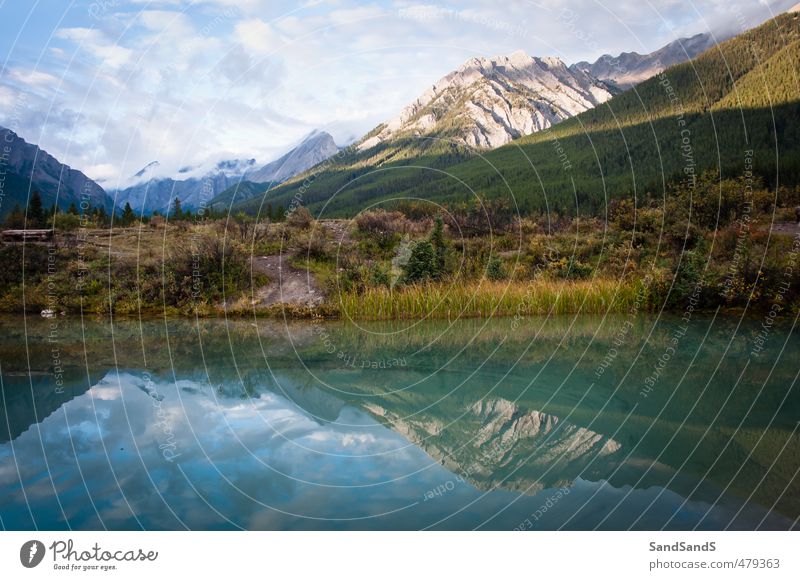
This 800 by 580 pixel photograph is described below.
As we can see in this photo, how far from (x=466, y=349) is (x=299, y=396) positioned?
348 centimetres

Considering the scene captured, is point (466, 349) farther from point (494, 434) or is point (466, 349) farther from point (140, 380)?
point (140, 380)

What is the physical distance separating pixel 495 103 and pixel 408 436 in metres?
63.2

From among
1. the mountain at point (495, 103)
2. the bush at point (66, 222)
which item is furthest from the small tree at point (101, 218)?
the mountain at point (495, 103)

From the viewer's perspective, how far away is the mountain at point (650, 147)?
2873 centimetres

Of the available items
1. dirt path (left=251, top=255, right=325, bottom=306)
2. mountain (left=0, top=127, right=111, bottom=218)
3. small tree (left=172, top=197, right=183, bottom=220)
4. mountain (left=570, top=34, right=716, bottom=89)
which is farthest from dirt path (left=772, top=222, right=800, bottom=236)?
mountain (left=570, top=34, right=716, bottom=89)

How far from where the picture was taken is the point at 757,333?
33.0ft

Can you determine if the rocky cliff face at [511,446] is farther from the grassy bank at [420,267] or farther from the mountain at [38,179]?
the mountain at [38,179]

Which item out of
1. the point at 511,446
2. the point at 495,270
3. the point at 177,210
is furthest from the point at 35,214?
the point at 511,446

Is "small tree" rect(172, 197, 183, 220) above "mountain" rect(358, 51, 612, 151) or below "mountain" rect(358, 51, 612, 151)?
below

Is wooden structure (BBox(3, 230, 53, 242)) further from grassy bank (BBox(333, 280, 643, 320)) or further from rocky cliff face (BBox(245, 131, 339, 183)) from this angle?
rocky cliff face (BBox(245, 131, 339, 183))

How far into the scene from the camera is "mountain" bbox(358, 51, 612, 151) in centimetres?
5706

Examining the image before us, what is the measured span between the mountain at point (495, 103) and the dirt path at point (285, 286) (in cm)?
3771

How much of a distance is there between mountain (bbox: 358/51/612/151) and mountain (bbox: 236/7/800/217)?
3.32 metres

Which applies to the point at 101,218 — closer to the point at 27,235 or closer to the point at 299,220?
the point at 27,235
